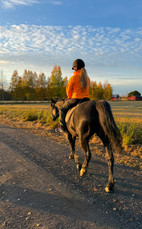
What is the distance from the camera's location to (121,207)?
3.01 metres

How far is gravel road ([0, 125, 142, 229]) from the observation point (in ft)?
8.57

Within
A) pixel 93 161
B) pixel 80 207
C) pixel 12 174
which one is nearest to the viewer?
pixel 80 207

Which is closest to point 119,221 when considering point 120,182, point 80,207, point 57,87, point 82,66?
point 80,207

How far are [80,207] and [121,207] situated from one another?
0.75 m

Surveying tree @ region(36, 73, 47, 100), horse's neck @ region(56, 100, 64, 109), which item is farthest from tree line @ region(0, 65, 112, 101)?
horse's neck @ region(56, 100, 64, 109)

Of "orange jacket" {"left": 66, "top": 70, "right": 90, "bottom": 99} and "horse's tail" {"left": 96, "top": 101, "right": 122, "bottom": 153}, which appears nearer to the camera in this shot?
"horse's tail" {"left": 96, "top": 101, "right": 122, "bottom": 153}

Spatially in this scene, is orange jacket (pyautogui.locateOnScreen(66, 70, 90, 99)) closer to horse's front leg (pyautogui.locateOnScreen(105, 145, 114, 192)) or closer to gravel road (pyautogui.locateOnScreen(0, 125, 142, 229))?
horse's front leg (pyautogui.locateOnScreen(105, 145, 114, 192))

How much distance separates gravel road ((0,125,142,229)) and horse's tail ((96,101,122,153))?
1013 mm

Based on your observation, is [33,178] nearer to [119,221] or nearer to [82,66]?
[119,221]

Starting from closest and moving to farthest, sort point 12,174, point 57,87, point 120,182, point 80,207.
→ point 80,207 < point 120,182 < point 12,174 < point 57,87

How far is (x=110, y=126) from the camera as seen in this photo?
11.8 feet

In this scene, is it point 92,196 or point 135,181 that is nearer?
point 92,196

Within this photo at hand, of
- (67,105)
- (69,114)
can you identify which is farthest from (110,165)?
(67,105)

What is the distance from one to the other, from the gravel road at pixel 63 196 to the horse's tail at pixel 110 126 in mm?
1013
